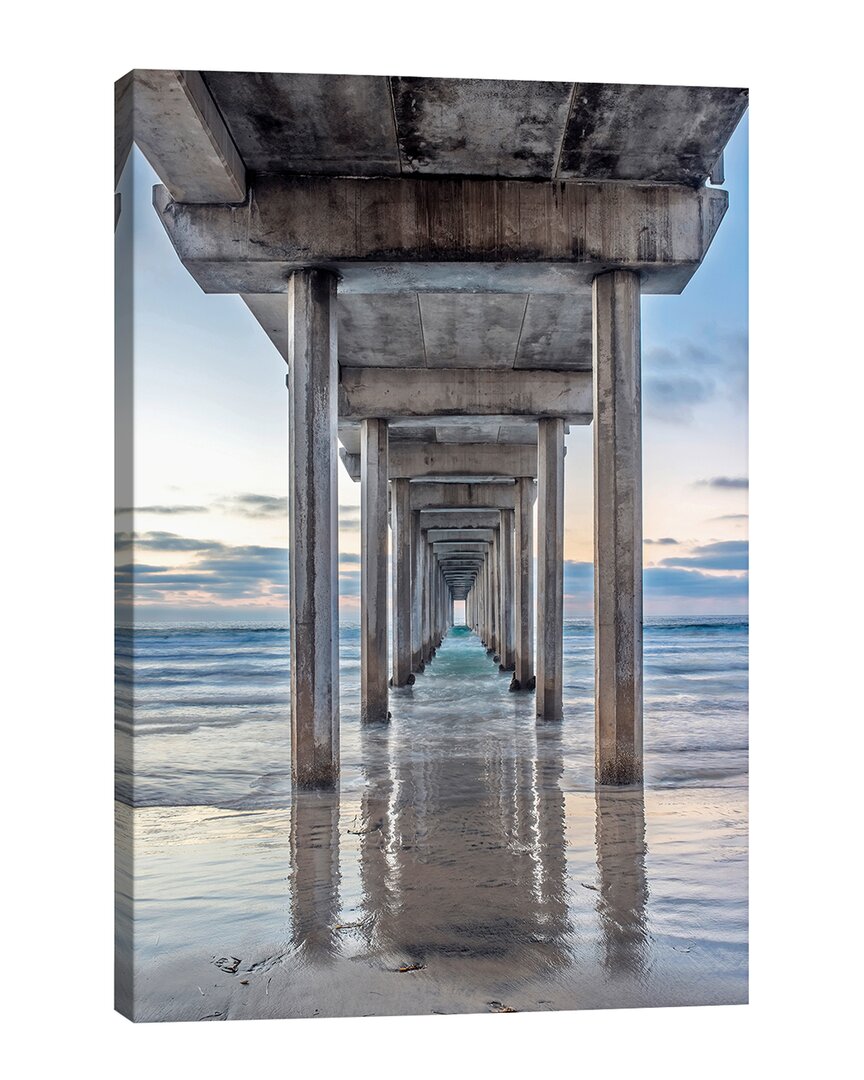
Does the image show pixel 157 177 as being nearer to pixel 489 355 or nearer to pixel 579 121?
pixel 579 121

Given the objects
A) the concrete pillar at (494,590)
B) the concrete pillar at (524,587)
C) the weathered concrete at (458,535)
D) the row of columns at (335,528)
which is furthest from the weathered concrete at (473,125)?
the weathered concrete at (458,535)

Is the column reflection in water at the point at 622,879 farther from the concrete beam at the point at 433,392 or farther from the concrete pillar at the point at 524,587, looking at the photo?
the concrete pillar at the point at 524,587

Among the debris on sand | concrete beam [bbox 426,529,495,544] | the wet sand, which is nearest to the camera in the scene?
the wet sand

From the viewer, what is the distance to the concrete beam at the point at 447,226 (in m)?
8.77

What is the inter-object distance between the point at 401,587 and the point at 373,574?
5.21 meters

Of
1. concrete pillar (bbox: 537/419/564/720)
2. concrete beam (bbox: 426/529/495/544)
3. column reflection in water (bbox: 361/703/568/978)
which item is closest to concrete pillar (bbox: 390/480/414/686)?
concrete pillar (bbox: 537/419/564/720)

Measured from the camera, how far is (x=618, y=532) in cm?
928

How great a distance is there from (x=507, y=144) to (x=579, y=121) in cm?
66

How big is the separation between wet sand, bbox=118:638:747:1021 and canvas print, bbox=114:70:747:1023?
0.03m

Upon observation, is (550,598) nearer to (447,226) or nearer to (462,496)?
(447,226)

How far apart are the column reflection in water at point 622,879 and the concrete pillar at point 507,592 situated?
14.5m

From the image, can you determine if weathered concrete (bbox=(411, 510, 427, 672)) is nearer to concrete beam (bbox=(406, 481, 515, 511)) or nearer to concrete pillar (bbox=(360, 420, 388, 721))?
concrete beam (bbox=(406, 481, 515, 511))

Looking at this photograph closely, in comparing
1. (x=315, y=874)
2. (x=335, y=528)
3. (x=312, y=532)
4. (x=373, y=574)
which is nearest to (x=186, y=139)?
(x=312, y=532)

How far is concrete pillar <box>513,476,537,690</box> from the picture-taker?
18.9 meters
